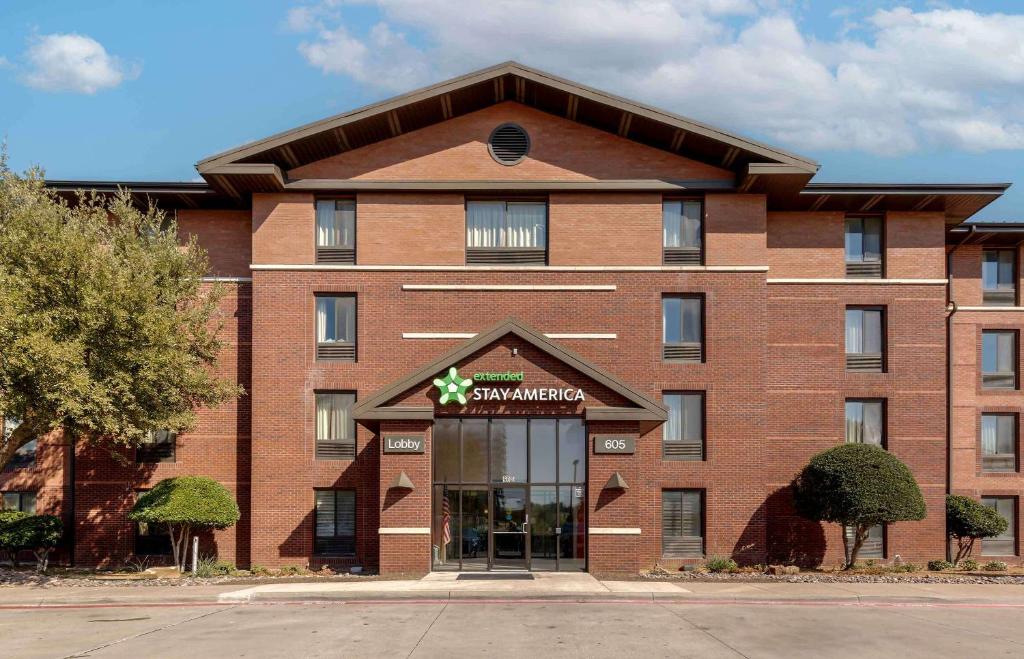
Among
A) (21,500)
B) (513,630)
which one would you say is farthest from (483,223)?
(21,500)

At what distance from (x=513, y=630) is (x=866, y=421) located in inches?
662

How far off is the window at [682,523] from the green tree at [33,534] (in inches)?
696

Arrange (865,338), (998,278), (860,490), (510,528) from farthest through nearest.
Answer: (998,278), (865,338), (860,490), (510,528)

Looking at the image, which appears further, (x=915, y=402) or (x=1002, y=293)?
(x=1002, y=293)

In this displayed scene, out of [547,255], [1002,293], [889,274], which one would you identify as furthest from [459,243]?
[1002,293]

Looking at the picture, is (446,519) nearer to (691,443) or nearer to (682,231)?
(691,443)

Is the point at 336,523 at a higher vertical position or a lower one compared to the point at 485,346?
lower

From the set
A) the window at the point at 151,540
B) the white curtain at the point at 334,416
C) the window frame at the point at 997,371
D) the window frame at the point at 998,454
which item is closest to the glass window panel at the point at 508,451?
the white curtain at the point at 334,416

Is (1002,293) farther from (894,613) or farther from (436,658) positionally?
(436,658)

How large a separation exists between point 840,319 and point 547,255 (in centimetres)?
972

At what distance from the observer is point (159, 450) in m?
27.8

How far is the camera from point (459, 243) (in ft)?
89.9

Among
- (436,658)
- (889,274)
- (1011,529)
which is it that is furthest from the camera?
(1011,529)

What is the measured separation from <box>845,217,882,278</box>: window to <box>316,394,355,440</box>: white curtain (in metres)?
16.5
